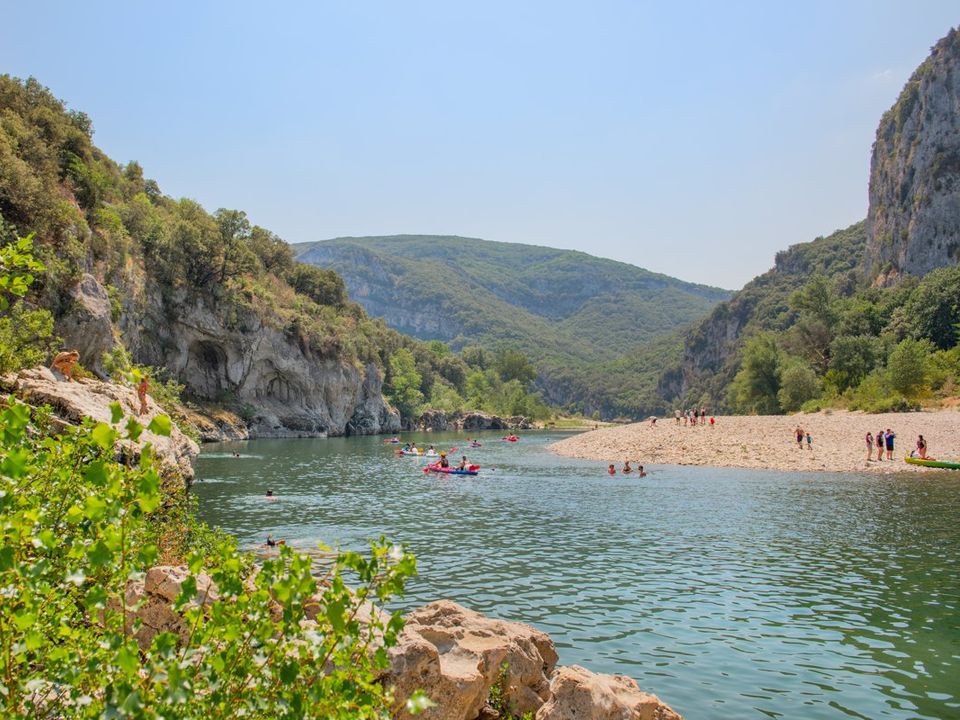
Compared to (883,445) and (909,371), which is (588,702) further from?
(909,371)

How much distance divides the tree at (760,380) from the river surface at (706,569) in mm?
48599

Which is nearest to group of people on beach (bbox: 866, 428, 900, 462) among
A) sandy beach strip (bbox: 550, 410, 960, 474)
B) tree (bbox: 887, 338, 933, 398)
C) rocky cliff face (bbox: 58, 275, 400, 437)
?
sandy beach strip (bbox: 550, 410, 960, 474)

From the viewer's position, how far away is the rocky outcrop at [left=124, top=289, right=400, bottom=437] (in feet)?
263

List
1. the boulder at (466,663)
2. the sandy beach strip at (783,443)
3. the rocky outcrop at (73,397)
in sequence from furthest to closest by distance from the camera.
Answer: the sandy beach strip at (783,443) < the rocky outcrop at (73,397) < the boulder at (466,663)

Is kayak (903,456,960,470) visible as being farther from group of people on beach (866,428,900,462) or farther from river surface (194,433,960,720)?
river surface (194,433,960,720)

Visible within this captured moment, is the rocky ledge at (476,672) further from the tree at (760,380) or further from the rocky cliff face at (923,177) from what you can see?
the rocky cliff face at (923,177)

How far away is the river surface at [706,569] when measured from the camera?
11.1 m

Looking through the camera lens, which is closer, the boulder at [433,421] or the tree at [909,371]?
the tree at [909,371]

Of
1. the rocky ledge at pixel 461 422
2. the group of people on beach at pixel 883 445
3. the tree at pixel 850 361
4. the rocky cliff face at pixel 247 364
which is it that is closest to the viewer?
the group of people on beach at pixel 883 445

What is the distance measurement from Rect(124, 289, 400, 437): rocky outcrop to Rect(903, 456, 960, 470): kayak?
66259 mm

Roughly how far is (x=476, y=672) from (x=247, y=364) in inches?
3433

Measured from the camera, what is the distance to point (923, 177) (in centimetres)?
11056

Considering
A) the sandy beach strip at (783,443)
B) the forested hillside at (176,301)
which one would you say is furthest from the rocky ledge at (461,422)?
the sandy beach strip at (783,443)

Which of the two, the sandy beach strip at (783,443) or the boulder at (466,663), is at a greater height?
the sandy beach strip at (783,443)
